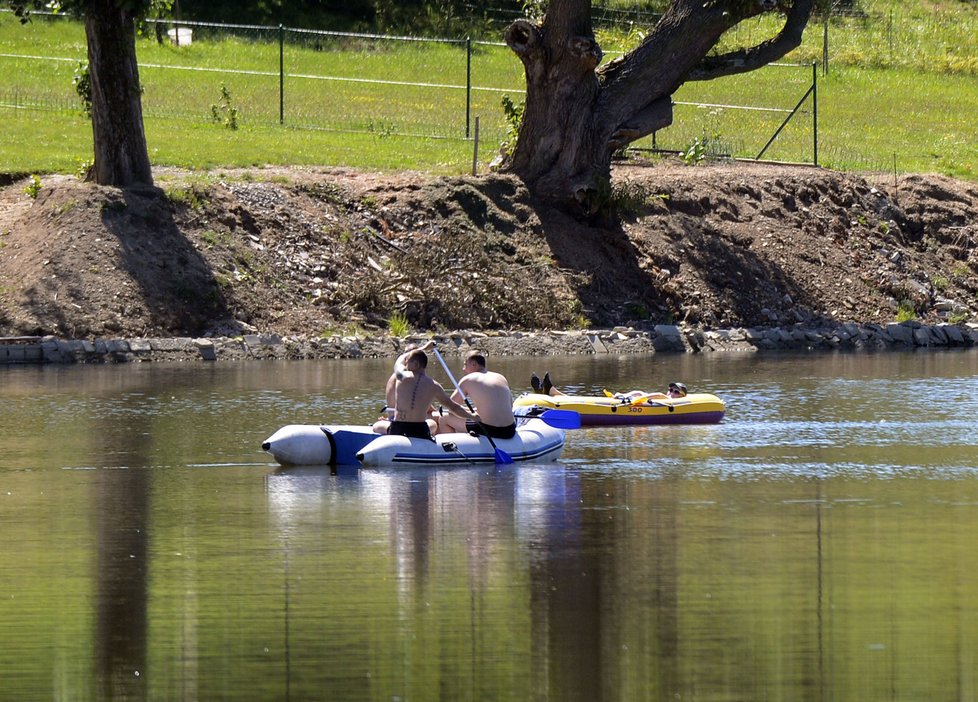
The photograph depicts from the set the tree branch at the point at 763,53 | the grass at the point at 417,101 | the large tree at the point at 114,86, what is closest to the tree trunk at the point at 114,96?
the large tree at the point at 114,86

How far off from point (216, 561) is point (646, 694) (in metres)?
4.67

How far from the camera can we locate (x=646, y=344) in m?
31.0

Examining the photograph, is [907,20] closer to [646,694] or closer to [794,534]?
[794,534]

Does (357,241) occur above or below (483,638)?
above

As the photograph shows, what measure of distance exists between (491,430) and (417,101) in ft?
93.8

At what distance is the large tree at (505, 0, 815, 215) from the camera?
3275 cm

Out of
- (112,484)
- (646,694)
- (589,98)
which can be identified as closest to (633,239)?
(589,98)

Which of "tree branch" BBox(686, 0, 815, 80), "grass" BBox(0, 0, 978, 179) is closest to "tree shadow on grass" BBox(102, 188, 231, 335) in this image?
"grass" BBox(0, 0, 978, 179)

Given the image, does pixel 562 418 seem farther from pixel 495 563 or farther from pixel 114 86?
pixel 114 86

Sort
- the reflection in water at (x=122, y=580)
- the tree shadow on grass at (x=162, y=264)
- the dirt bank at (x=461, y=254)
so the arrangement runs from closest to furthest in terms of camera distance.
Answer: the reflection in water at (x=122, y=580) < the tree shadow on grass at (x=162, y=264) < the dirt bank at (x=461, y=254)

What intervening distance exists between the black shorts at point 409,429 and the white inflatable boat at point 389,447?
105mm

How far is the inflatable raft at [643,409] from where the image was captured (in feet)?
70.7

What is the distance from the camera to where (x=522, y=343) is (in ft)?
99.2

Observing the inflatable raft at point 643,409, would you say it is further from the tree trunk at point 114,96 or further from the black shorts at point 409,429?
the tree trunk at point 114,96
